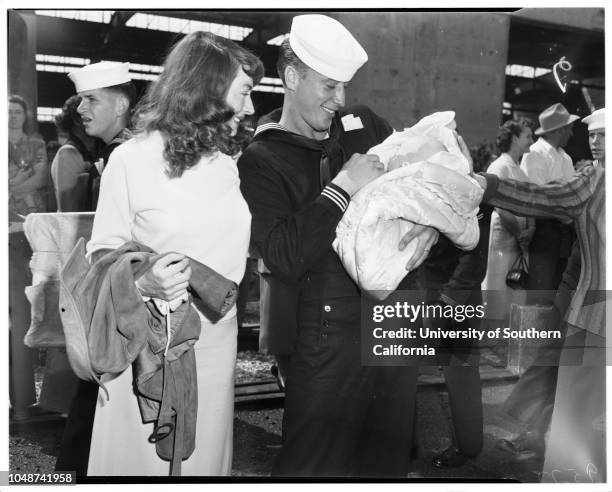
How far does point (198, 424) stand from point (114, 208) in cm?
84

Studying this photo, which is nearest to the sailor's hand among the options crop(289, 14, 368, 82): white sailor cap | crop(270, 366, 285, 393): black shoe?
crop(289, 14, 368, 82): white sailor cap

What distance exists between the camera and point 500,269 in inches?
98.0

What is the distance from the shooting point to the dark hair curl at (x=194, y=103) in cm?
215

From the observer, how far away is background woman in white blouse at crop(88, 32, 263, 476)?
2.15 meters

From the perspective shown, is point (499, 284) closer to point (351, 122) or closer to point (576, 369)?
point (576, 369)

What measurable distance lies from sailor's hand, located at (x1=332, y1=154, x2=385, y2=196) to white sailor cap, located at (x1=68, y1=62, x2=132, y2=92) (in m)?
0.87

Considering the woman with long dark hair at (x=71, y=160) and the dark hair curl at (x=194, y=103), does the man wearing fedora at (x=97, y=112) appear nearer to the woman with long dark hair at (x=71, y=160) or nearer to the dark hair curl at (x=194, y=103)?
the woman with long dark hair at (x=71, y=160)

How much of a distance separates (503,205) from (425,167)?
43cm

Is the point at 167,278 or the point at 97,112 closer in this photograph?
the point at 167,278

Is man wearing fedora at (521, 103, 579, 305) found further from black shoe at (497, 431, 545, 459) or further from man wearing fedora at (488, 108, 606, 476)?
black shoe at (497, 431, 545, 459)

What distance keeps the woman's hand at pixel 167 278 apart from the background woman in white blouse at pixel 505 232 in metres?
1.15

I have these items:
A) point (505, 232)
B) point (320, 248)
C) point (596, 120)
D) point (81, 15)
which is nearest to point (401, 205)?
point (320, 248)

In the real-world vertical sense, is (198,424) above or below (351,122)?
below

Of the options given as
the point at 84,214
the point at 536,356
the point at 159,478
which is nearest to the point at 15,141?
the point at 84,214
